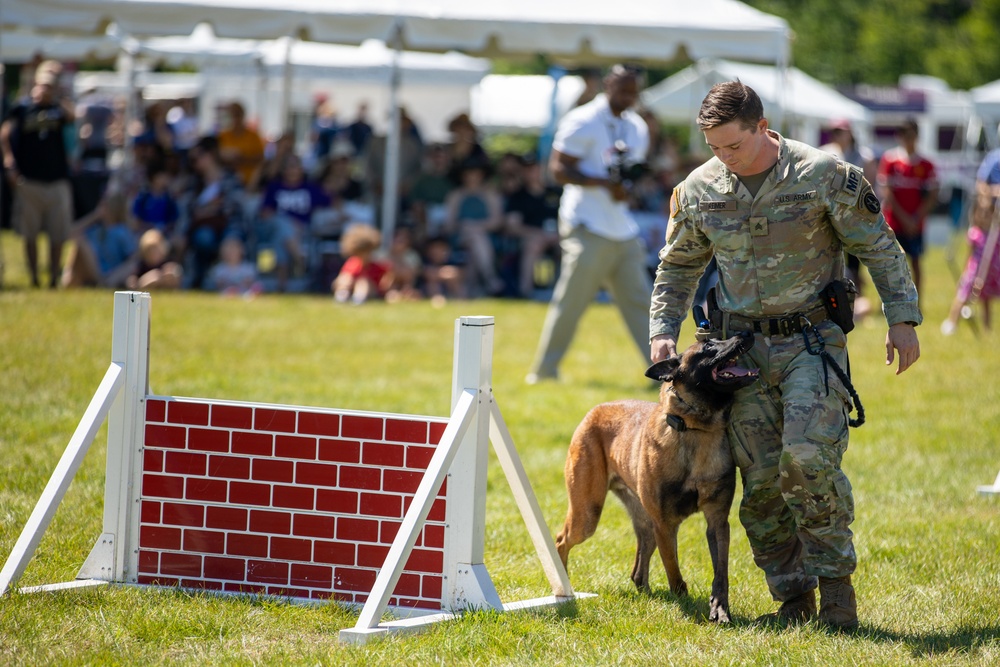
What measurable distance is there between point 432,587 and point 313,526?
20.4 inches

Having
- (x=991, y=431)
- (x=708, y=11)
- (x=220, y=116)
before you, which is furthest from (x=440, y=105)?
(x=991, y=431)

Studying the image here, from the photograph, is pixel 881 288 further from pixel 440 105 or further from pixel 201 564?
pixel 440 105

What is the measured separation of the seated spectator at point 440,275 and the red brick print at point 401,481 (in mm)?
10341

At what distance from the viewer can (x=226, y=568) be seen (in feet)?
14.8

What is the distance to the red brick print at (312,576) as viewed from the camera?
173 inches

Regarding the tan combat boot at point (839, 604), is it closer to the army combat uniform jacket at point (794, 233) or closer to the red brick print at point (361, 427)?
the army combat uniform jacket at point (794, 233)

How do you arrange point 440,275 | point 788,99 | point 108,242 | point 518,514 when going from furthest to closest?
point 788,99 → point 440,275 → point 108,242 → point 518,514

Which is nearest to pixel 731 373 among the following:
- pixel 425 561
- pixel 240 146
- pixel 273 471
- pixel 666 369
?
pixel 666 369

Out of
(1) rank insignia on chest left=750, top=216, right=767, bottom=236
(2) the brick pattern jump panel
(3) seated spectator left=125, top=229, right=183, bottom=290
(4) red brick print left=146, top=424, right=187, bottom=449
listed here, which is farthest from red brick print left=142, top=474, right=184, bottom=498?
(3) seated spectator left=125, top=229, right=183, bottom=290

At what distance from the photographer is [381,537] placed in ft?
14.1

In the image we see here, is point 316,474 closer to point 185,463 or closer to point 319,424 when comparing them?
point 319,424

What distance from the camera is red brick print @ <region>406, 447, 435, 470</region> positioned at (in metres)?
4.24

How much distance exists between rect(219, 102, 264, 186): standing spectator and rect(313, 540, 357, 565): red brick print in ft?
40.7

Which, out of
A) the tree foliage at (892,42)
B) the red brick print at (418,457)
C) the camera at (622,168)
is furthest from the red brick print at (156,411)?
the tree foliage at (892,42)
